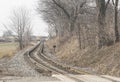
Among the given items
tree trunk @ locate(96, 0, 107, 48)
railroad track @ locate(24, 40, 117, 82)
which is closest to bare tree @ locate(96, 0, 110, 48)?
tree trunk @ locate(96, 0, 107, 48)

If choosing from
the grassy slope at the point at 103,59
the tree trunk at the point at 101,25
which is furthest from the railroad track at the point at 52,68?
the tree trunk at the point at 101,25

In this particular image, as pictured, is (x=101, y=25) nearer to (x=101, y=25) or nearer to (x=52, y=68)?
(x=101, y=25)

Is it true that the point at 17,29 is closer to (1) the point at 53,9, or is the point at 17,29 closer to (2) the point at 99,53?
(1) the point at 53,9

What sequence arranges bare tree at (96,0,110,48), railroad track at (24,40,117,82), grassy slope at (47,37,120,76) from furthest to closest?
bare tree at (96,0,110,48) < railroad track at (24,40,117,82) < grassy slope at (47,37,120,76)

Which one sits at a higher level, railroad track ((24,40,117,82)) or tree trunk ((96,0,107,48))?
tree trunk ((96,0,107,48))

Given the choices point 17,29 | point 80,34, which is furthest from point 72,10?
point 17,29

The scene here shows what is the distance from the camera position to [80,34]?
114ft

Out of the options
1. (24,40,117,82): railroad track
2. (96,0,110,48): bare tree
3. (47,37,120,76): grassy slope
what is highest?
(96,0,110,48): bare tree

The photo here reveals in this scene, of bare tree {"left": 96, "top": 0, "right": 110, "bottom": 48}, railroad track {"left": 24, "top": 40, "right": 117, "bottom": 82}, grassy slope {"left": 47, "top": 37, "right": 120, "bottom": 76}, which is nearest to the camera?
grassy slope {"left": 47, "top": 37, "right": 120, "bottom": 76}

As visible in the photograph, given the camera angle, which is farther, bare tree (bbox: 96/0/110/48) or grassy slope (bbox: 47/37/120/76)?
bare tree (bbox: 96/0/110/48)

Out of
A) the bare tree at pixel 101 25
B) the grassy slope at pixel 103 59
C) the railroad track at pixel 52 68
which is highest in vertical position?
the bare tree at pixel 101 25

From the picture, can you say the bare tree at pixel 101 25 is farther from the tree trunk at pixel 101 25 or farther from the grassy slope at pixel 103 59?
the grassy slope at pixel 103 59

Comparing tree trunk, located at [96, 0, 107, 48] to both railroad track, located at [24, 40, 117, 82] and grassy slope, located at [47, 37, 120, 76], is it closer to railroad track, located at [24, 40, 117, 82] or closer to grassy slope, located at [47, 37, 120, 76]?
grassy slope, located at [47, 37, 120, 76]

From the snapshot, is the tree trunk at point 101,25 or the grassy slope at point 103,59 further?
the tree trunk at point 101,25
